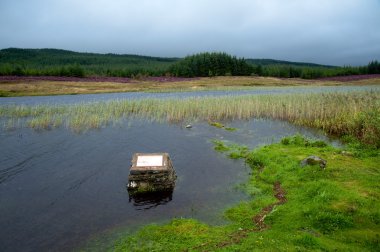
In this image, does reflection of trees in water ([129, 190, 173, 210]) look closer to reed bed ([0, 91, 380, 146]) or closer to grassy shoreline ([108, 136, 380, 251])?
grassy shoreline ([108, 136, 380, 251])

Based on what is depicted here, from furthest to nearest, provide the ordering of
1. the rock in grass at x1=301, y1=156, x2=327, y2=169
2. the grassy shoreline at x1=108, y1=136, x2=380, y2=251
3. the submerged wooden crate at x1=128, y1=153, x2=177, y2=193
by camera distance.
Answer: the rock in grass at x1=301, y1=156, x2=327, y2=169 → the submerged wooden crate at x1=128, y1=153, x2=177, y2=193 → the grassy shoreline at x1=108, y1=136, x2=380, y2=251

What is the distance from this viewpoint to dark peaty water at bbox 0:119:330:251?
951 centimetres

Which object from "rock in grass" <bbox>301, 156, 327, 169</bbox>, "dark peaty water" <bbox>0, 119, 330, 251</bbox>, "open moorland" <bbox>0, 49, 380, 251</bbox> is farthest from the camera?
"rock in grass" <bbox>301, 156, 327, 169</bbox>

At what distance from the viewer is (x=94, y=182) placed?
13305 millimetres

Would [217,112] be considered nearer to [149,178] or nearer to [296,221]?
[149,178]

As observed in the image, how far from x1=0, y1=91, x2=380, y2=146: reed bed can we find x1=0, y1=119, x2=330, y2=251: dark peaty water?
8.37ft

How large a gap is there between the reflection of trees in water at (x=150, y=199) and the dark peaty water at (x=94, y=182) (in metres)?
0.04

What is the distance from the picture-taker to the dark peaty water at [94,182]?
9508 mm

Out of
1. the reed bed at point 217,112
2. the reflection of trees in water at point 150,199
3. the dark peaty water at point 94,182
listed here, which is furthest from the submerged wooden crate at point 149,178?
the reed bed at point 217,112

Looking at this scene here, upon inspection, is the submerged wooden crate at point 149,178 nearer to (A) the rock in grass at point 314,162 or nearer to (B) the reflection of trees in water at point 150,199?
(B) the reflection of trees in water at point 150,199

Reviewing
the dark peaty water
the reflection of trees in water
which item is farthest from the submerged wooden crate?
the dark peaty water

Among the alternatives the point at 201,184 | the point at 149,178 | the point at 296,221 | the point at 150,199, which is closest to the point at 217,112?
the point at 201,184

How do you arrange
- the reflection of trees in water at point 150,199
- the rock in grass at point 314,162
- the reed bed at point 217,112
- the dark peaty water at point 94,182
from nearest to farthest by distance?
the dark peaty water at point 94,182 < the reflection of trees in water at point 150,199 < the rock in grass at point 314,162 < the reed bed at point 217,112

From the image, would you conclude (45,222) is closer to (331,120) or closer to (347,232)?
(347,232)
